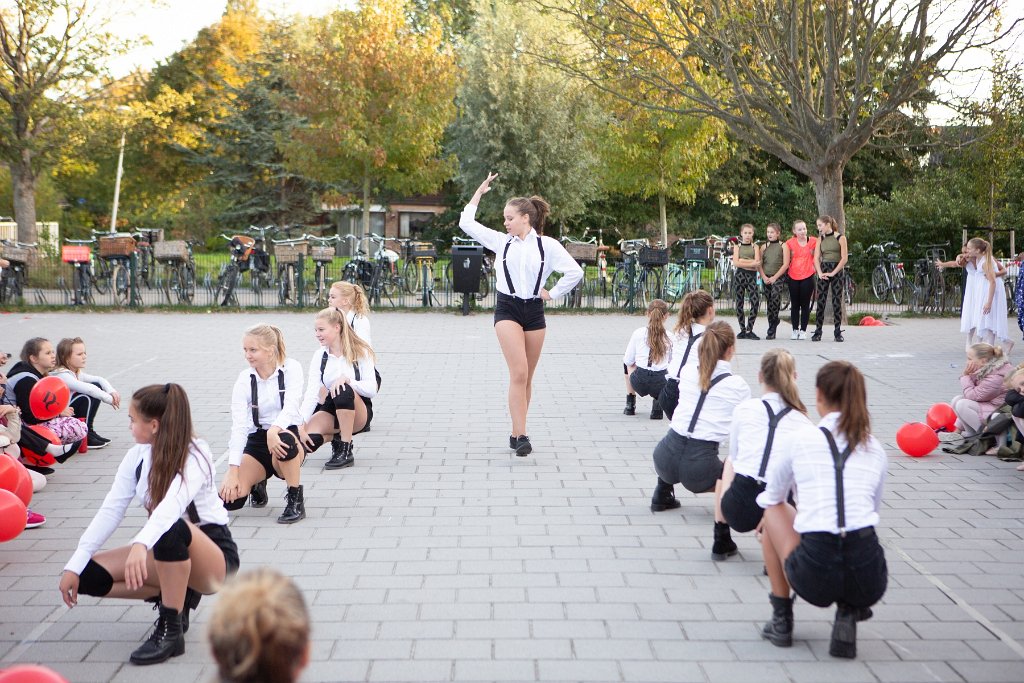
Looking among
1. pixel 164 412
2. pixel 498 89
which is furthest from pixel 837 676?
pixel 498 89

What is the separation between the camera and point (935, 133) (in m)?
25.8

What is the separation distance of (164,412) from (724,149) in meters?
31.0

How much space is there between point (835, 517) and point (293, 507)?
318cm

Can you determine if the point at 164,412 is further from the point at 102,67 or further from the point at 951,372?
the point at 102,67

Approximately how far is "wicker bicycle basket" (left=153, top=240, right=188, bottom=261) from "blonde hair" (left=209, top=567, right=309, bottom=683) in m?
19.5

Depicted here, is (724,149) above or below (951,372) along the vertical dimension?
above

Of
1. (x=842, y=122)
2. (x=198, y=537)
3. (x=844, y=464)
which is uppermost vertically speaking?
(x=842, y=122)

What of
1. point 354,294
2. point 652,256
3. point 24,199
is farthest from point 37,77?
point 354,294

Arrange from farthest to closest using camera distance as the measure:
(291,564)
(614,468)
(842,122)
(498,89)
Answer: (498,89) → (842,122) → (614,468) → (291,564)

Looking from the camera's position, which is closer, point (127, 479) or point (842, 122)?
point (127, 479)

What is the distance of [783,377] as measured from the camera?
4559 mm

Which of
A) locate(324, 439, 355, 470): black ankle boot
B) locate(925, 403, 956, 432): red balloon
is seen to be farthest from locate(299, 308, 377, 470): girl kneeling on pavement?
locate(925, 403, 956, 432): red balloon

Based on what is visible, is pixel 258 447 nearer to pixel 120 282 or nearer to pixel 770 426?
pixel 770 426

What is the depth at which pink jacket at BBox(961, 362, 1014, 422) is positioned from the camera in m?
7.71
